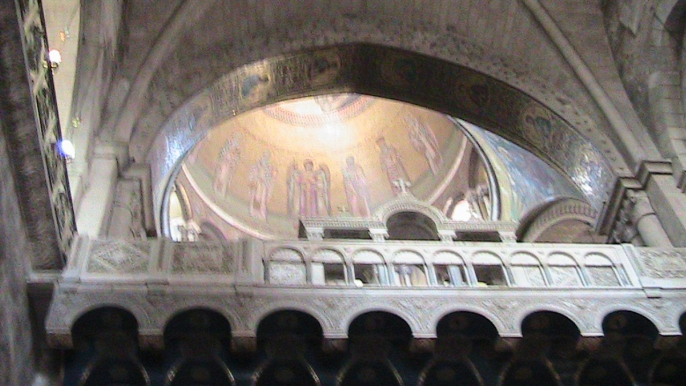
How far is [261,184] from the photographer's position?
63.4 feet

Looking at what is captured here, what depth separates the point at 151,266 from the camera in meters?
7.52

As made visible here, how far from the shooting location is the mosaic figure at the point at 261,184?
18.9 metres

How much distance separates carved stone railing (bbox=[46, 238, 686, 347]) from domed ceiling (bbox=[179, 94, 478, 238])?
30.3 feet

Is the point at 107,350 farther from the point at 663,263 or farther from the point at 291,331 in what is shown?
the point at 663,263

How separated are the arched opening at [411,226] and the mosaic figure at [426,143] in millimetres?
7159

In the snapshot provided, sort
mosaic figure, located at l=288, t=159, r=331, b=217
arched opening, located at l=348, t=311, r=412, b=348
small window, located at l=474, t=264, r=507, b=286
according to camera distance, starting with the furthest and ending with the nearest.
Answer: mosaic figure, located at l=288, t=159, r=331, b=217, small window, located at l=474, t=264, r=507, b=286, arched opening, located at l=348, t=311, r=412, b=348

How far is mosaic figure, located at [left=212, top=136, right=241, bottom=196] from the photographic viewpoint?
723 inches

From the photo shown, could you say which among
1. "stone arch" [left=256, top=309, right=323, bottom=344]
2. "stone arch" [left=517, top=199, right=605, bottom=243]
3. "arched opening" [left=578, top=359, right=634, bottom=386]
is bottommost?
"arched opening" [left=578, top=359, right=634, bottom=386]

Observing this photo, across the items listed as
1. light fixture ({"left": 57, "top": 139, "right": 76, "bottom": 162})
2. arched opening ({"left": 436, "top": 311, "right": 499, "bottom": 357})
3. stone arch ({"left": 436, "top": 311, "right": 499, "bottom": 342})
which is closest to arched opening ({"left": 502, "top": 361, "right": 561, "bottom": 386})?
arched opening ({"left": 436, "top": 311, "right": 499, "bottom": 357})

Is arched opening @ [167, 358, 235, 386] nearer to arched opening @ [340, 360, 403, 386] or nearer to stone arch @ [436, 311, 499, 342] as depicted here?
arched opening @ [340, 360, 403, 386]

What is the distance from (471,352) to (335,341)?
4.76ft

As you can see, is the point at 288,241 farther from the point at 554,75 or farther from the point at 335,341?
the point at 554,75

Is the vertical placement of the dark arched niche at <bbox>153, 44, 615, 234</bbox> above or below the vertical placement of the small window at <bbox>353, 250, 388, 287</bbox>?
above

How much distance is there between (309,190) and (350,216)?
27.4 ft
